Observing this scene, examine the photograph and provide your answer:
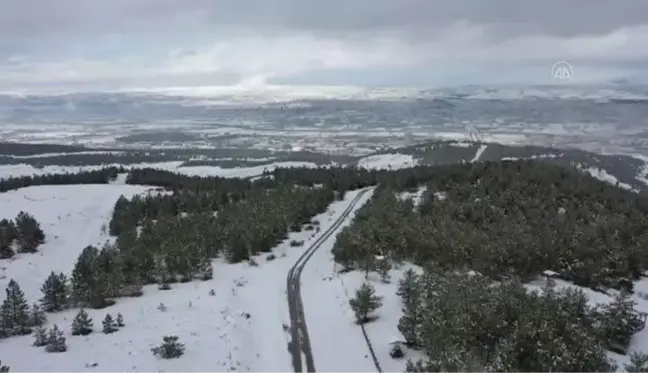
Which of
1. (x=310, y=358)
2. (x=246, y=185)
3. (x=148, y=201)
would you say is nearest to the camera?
(x=310, y=358)

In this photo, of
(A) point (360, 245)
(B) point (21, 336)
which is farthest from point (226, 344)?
(A) point (360, 245)

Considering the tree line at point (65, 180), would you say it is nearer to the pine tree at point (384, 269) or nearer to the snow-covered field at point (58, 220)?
the snow-covered field at point (58, 220)

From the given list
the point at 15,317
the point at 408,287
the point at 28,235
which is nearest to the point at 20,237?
the point at 28,235

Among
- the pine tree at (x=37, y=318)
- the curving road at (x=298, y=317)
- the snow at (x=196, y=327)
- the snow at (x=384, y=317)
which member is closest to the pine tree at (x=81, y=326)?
the snow at (x=196, y=327)

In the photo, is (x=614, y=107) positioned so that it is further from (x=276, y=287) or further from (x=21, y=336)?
(x=21, y=336)

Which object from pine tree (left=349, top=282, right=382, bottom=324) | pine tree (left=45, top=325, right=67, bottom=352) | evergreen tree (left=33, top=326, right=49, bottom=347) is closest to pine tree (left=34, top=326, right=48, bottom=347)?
evergreen tree (left=33, top=326, right=49, bottom=347)

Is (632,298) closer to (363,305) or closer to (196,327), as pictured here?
(363,305)

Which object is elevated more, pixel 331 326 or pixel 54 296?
pixel 54 296
